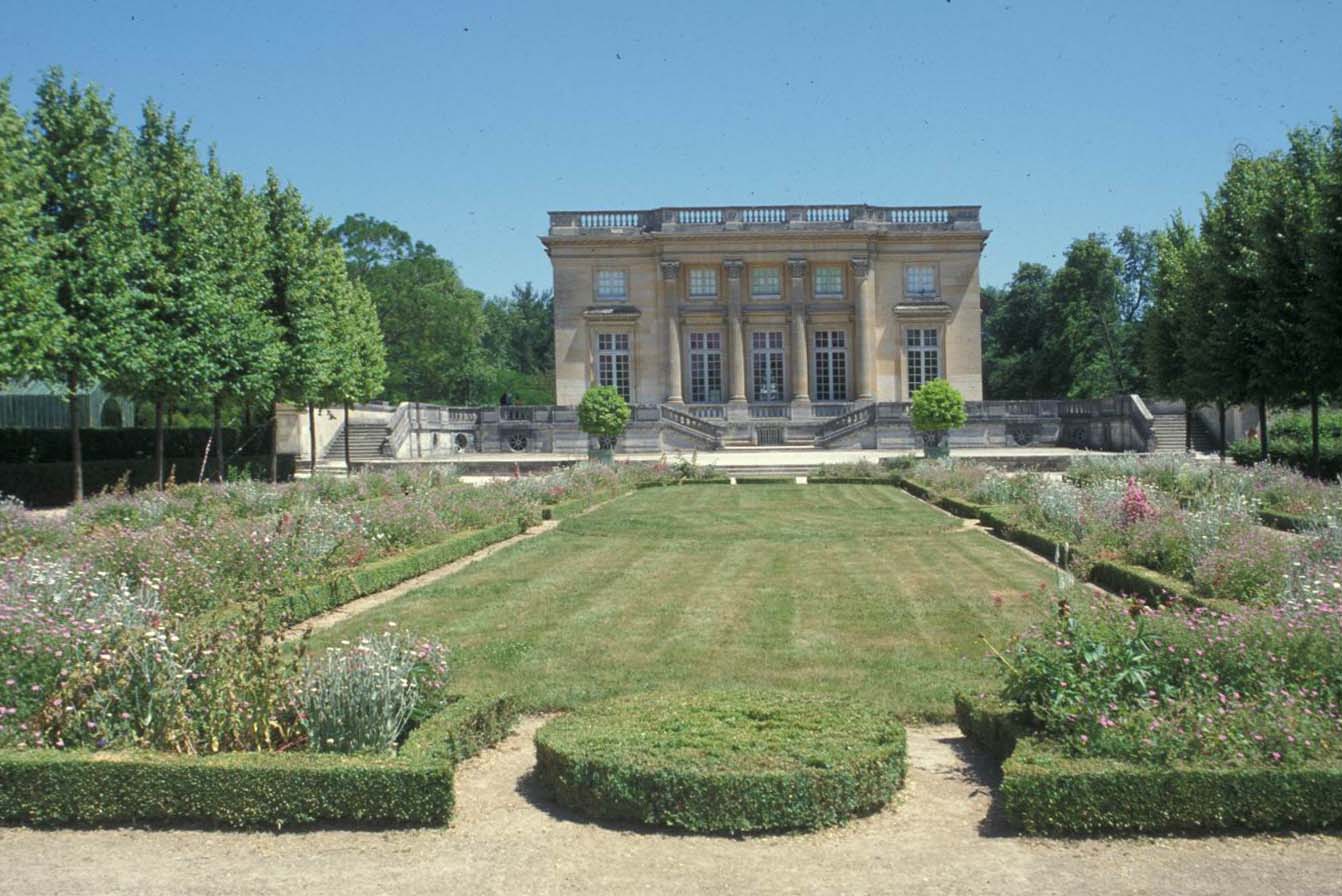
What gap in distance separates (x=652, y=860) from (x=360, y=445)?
42.8m

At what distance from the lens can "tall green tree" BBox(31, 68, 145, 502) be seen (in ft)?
77.7

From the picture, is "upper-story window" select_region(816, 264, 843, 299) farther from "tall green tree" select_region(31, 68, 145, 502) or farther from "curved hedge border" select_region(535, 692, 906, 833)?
"curved hedge border" select_region(535, 692, 906, 833)

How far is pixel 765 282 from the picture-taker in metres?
57.6

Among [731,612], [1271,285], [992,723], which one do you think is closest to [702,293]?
[1271,285]

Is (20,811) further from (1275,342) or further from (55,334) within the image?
(1275,342)

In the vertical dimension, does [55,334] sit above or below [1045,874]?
above

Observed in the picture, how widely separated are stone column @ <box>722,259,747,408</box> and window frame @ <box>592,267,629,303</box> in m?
4.82

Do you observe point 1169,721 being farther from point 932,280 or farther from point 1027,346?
point 1027,346

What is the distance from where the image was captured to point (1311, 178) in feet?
79.8

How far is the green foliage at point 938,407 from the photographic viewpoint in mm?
38875

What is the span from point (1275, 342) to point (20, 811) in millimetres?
24986

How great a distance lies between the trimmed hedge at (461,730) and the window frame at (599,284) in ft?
164

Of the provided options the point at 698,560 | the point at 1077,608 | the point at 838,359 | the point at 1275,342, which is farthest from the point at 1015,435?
the point at 1077,608

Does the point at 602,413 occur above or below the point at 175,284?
below
